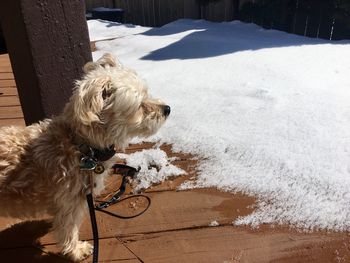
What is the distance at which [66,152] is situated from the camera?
197 centimetres

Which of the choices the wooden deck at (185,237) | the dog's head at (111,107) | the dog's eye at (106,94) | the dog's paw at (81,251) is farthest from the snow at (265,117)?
the dog's eye at (106,94)

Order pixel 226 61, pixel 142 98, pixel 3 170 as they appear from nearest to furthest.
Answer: pixel 3 170, pixel 142 98, pixel 226 61

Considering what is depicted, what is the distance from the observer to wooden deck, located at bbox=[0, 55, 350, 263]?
204 cm

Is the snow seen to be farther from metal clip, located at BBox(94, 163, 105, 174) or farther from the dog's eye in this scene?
the dog's eye

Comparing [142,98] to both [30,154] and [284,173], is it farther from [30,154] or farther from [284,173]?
[284,173]

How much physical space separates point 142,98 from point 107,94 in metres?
0.23

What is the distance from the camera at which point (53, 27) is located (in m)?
2.41

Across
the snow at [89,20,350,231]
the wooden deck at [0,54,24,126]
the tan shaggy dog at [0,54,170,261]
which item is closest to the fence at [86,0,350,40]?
the snow at [89,20,350,231]

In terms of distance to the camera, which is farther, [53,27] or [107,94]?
[53,27]

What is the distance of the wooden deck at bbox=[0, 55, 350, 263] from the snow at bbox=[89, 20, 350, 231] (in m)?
0.10

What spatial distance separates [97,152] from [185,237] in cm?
69

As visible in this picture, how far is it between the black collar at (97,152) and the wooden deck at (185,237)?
49cm

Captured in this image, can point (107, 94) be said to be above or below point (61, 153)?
above

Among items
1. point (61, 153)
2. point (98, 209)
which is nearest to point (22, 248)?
point (98, 209)
